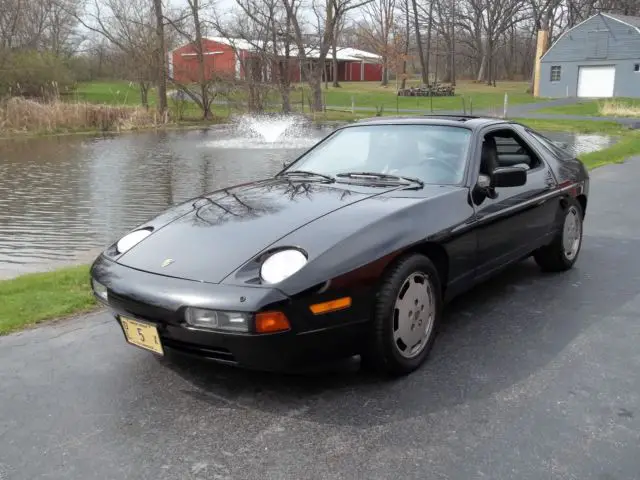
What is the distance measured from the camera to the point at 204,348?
3.19 metres

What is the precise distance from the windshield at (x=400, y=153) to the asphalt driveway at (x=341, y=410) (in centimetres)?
107

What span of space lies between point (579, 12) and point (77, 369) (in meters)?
67.4

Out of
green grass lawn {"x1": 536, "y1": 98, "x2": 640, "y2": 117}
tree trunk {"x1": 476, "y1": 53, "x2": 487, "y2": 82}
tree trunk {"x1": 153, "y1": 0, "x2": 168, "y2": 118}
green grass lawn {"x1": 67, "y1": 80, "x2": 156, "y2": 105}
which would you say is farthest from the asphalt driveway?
tree trunk {"x1": 476, "y1": 53, "x2": 487, "y2": 82}

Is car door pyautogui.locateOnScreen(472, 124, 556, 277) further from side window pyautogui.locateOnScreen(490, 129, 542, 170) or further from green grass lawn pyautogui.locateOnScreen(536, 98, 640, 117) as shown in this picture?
green grass lawn pyautogui.locateOnScreen(536, 98, 640, 117)

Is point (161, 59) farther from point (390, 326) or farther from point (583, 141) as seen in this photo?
point (390, 326)

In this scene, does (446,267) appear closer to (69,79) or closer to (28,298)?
(28,298)

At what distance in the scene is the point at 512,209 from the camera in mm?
4586

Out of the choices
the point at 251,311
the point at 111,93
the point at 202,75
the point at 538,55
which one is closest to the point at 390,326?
the point at 251,311

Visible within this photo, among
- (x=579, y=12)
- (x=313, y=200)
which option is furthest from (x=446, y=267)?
(x=579, y=12)

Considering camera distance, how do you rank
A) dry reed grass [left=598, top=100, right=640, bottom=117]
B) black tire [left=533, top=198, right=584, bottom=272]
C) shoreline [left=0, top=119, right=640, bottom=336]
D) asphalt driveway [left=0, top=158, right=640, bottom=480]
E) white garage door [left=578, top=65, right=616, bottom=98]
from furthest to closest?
white garage door [left=578, top=65, right=616, bottom=98] → dry reed grass [left=598, top=100, right=640, bottom=117] → black tire [left=533, top=198, right=584, bottom=272] → shoreline [left=0, top=119, right=640, bottom=336] → asphalt driveway [left=0, top=158, right=640, bottom=480]

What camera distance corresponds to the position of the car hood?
331 centimetres

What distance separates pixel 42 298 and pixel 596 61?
48370 mm

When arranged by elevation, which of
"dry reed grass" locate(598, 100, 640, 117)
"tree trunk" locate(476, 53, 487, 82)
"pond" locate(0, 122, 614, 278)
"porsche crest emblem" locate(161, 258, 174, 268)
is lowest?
"pond" locate(0, 122, 614, 278)

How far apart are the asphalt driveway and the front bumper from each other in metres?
0.29
